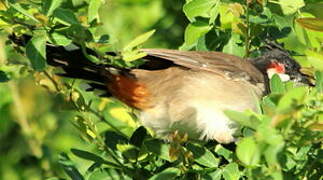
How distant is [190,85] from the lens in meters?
3.42

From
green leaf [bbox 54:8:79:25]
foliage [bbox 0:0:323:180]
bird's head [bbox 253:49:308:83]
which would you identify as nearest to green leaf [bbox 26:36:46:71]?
foliage [bbox 0:0:323:180]

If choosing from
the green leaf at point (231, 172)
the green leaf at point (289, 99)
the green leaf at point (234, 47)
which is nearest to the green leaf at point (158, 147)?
the green leaf at point (231, 172)

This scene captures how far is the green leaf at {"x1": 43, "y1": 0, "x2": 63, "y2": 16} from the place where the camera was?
95.6 inches

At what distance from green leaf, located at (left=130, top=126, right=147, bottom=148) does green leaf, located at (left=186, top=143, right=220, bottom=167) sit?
0.19 metres

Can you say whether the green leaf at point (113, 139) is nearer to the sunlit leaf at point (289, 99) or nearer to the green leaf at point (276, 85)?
the green leaf at point (276, 85)

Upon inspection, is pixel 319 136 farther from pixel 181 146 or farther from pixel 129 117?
pixel 129 117

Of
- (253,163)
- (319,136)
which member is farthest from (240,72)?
(253,163)

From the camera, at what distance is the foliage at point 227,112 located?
1886 millimetres

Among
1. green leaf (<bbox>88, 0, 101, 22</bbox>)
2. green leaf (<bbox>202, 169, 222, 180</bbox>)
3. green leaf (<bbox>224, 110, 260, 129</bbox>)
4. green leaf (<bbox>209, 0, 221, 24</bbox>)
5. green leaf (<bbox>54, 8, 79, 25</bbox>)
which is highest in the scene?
green leaf (<bbox>54, 8, 79, 25</bbox>)

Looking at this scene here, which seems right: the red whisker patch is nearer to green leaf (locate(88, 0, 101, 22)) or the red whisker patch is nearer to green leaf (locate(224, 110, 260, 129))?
green leaf (locate(88, 0, 101, 22))

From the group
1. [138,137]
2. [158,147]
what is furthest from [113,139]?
[158,147]

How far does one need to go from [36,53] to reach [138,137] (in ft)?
1.65

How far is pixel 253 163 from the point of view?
1816 millimetres

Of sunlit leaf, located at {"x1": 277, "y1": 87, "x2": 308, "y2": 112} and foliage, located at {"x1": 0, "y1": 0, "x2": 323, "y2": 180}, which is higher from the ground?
sunlit leaf, located at {"x1": 277, "y1": 87, "x2": 308, "y2": 112}
